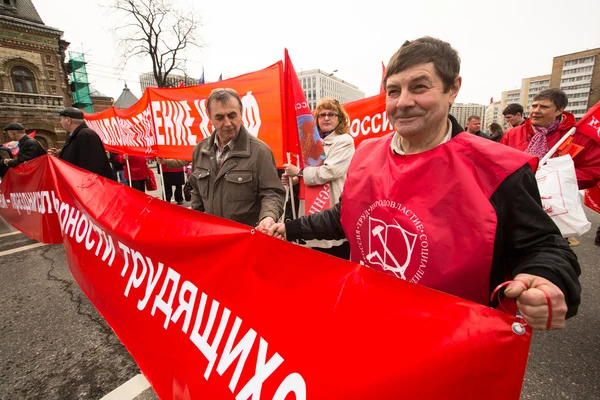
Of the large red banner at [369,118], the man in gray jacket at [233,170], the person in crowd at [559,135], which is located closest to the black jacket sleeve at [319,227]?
the man in gray jacket at [233,170]

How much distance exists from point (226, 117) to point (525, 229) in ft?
6.21

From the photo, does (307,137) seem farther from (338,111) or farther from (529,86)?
(529,86)

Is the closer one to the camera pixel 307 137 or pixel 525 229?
pixel 525 229

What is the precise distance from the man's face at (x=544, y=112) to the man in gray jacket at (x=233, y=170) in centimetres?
271

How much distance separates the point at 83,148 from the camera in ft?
13.1

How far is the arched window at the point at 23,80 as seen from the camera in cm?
2356

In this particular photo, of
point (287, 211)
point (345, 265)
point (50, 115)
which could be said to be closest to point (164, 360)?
point (345, 265)

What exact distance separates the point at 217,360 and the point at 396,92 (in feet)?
A: 4.32

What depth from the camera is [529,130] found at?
348 centimetres

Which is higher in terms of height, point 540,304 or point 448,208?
point 448,208

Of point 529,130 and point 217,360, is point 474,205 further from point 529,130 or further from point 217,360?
point 529,130

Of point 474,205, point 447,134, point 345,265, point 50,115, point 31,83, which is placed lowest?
point 345,265

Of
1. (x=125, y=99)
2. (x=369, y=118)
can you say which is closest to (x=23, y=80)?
(x=125, y=99)

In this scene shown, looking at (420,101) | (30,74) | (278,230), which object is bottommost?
(278,230)
